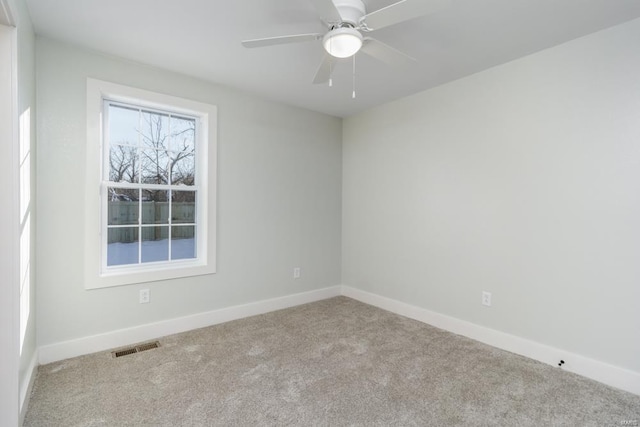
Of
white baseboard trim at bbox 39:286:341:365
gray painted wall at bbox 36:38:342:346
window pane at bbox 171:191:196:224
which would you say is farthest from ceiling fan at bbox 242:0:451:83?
white baseboard trim at bbox 39:286:341:365

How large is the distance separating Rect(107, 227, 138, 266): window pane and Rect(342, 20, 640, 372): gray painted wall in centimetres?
266

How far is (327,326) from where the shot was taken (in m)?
3.25

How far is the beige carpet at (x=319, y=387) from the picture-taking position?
6.11ft

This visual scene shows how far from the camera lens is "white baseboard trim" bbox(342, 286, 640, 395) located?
2188 mm

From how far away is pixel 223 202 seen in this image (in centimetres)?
336

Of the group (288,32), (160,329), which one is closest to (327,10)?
(288,32)

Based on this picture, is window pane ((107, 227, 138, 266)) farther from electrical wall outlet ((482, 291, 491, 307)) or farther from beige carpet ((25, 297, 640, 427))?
electrical wall outlet ((482, 291, 491, 307))

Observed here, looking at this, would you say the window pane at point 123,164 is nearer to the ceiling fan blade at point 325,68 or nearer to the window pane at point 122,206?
the window pane at point 122,206

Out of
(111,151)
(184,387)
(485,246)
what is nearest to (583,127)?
(485,246)

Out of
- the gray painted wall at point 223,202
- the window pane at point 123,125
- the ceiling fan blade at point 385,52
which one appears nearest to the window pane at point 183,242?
the gray painted wall at point 223,202

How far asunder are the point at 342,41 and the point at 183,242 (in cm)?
245

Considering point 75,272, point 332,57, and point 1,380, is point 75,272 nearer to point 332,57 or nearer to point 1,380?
point 1,380

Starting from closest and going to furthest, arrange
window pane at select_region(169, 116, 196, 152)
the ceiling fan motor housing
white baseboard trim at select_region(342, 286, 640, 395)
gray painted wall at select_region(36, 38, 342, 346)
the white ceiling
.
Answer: the ceiling fan motor housing < the white ceiling < white baseboard trim at select_region(342, 286, 640, 395) < gray painted wall at select_region(36, 38, 342, 346) < window pane at select_region(169, 116, 196, 152)

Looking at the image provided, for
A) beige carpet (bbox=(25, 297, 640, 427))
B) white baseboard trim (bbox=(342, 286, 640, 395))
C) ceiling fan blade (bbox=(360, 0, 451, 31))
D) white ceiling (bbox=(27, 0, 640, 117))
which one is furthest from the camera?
white baseboard trim (bbox=(342, 286, 640, 395))
